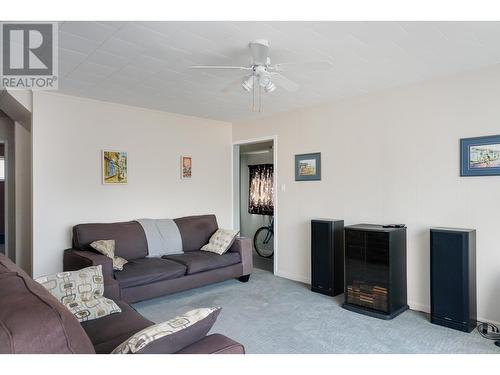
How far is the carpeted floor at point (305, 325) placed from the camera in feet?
8.78

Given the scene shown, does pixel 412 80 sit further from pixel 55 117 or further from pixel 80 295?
pixel 55 117

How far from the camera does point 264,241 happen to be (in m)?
6.81

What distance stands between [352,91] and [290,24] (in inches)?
71.3

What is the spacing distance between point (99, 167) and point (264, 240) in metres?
3.64

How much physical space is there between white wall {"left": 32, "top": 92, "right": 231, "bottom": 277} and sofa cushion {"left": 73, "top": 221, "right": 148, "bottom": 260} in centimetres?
26

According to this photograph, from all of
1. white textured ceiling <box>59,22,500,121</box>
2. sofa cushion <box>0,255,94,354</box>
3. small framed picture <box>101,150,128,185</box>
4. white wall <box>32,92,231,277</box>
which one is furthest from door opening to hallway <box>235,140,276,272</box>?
sofa cushion <box>0,255,94,354</box>

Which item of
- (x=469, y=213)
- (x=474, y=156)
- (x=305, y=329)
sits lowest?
(x=305, y=329)

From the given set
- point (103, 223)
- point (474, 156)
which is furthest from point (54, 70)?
point (474, 156)

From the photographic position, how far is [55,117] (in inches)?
154

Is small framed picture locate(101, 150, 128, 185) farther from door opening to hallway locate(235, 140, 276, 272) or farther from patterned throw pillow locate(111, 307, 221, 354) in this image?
patterned throw pillow locate(111, 307, 221, 354)

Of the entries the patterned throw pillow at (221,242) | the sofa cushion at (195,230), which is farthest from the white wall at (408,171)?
the sofa cushion at (195,230)

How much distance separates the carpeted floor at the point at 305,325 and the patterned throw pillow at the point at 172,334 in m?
1.37

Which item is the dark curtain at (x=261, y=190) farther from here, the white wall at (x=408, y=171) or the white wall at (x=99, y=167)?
the white wall at (x=408, y=171)
